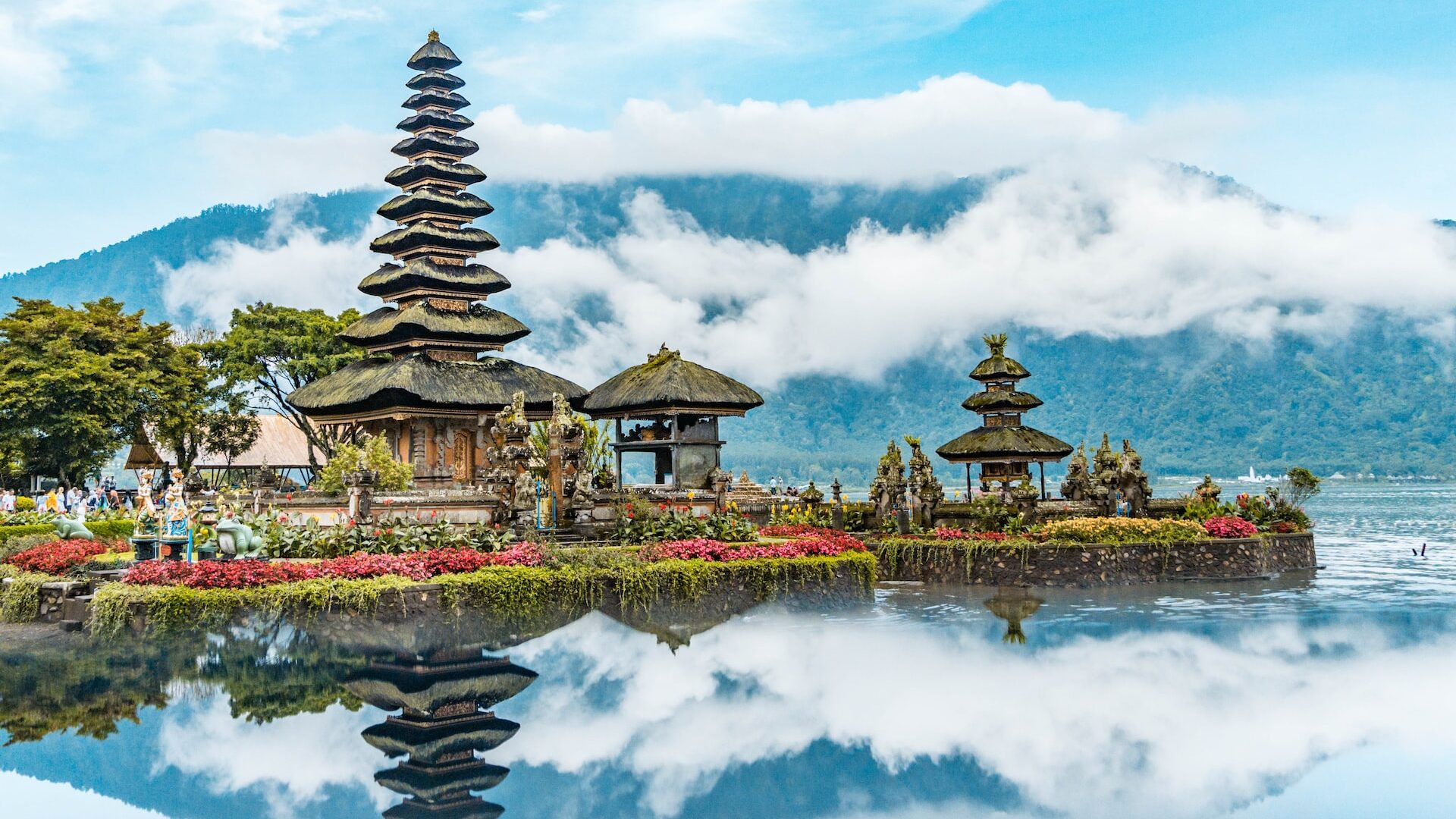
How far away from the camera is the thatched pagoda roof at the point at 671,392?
3809 cm

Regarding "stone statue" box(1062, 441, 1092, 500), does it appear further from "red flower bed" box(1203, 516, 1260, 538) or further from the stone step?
the stone step

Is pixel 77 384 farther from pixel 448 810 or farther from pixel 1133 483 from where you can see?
pixel 448 810

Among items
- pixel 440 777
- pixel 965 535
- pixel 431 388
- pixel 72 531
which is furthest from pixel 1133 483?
pixel 72 531

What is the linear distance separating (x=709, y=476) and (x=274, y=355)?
100ft

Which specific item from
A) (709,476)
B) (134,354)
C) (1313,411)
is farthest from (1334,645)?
(1313,411)

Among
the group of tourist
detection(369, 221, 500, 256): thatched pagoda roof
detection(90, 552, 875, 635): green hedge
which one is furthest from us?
detection(369, 221, 500, 256): thatched pagoda roof

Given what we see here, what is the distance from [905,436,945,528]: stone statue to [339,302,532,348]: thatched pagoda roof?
51.4 ft

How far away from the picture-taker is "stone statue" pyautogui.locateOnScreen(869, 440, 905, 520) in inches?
1549

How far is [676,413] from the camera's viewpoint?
3812cm

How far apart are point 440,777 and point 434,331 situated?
1245 inches

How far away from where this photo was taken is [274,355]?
58500 mm

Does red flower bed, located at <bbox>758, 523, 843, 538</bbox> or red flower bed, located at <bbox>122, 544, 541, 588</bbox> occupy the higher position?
red flower bed, located at <bbox>758, 523, 843, 538</bbox>

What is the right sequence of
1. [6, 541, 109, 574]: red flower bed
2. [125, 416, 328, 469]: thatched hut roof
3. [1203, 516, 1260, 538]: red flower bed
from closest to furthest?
1. [6, 541, 109, 574]: red flower bed
2. [1203, 516, 1260, 538]: red flower bed
3. [125, 416, 328, 469]: thatched hut roof

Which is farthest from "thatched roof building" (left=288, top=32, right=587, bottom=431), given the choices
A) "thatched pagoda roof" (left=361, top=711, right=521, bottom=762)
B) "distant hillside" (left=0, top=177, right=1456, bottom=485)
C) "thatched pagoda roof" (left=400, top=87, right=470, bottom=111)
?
"distant hillside" (left=0, top=177, right=1456, bottom=485)
